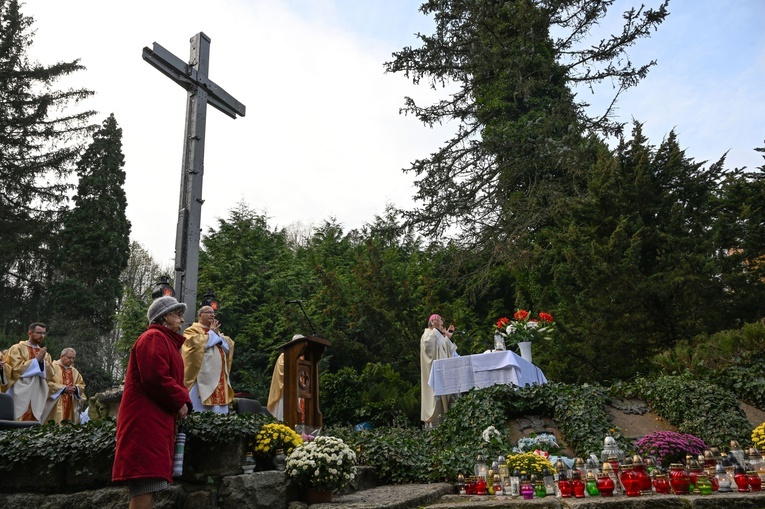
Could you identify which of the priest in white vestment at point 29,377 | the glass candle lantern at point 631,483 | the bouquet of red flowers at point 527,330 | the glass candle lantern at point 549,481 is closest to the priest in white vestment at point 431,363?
the bouquet of red flowers at point 527,330

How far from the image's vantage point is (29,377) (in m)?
9.48

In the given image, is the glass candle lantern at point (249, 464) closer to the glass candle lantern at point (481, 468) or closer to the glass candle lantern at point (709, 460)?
the glass candle lantern at point (481, 468)

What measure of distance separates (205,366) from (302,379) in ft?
4.38

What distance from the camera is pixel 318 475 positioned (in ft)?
18.4

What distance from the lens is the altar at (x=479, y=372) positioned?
9.66 meters

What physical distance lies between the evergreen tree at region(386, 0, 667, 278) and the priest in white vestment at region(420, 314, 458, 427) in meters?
7.14

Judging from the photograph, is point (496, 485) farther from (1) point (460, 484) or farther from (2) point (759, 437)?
(2) point (759, 437)

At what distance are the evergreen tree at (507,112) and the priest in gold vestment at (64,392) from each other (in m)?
11.8

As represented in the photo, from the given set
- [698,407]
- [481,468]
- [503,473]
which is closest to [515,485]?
[503,473]

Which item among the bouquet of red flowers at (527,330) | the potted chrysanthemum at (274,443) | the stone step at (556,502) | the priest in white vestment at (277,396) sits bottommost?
the stone step at (556,502)

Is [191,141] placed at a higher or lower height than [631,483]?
higher

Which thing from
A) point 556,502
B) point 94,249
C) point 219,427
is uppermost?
point 94,249

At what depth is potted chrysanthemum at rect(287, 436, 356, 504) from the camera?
18.5 feet

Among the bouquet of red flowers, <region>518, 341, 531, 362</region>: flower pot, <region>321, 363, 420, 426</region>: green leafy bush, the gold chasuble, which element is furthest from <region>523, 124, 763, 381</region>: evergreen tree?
the gold chasuble
